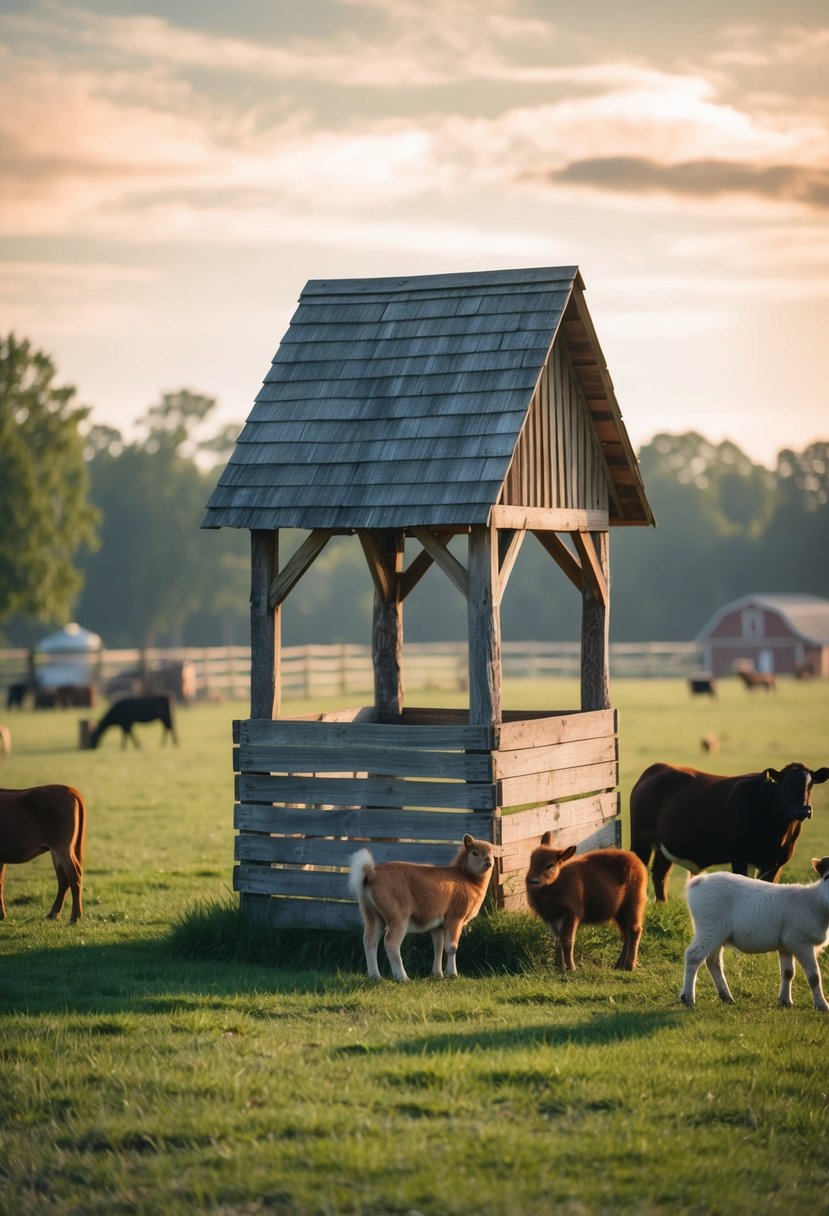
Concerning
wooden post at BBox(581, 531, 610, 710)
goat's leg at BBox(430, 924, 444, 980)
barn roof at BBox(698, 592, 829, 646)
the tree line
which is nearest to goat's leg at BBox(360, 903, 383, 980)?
goat's leg at BBox(430, 924, 444, 980)

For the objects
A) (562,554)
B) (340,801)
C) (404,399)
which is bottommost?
(340,801)

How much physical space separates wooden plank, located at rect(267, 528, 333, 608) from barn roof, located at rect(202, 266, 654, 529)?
0.33 metres

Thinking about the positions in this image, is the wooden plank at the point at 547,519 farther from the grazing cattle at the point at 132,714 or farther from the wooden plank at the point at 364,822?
the grazing cattle at the point at 132,714

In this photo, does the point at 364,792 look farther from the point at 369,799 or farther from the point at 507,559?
the point at 507,559

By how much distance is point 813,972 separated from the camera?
902 centimetres

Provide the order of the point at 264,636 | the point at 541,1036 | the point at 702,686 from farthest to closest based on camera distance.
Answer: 1. the point at 702,686
2. the point at 264,636
3. the point at 541,1036

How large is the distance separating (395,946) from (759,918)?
2443mm

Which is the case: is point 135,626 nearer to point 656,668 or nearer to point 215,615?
point 215,615

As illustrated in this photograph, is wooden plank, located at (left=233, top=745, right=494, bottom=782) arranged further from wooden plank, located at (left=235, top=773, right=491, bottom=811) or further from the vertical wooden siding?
the vertical wooden siding

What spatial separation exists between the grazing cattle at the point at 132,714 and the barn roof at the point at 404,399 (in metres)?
21.1

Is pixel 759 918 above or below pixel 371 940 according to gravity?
above

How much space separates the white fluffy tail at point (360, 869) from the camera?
9.52m

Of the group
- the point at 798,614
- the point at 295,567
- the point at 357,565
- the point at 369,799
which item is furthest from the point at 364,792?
the point at 357,565

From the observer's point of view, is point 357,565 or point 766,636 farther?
point 357,565
